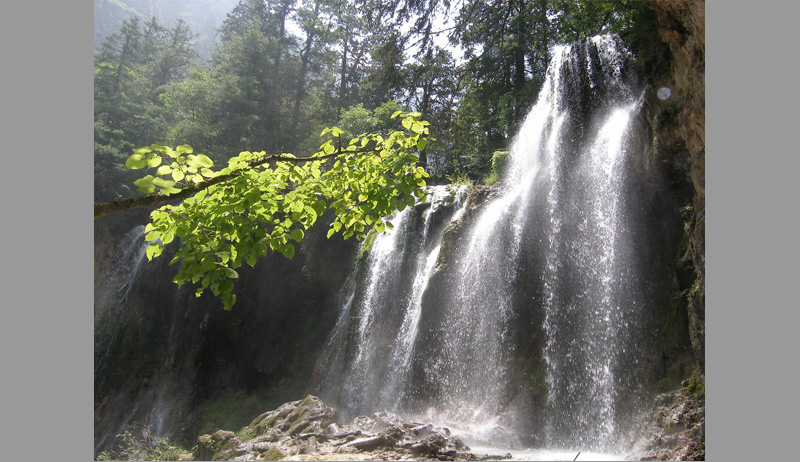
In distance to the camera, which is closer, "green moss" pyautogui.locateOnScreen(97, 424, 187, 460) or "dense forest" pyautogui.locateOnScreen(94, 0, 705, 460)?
"dense forest" pyautogui.locateOnScreen(94, 0, 705, 460)

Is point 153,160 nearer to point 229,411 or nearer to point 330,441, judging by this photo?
point 330,441

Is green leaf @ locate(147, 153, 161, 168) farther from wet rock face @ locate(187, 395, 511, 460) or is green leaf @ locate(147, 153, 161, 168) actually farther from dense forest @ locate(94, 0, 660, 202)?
dense forest @ locate(94, 0, 660, 202)

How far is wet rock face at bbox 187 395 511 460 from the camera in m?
6.31

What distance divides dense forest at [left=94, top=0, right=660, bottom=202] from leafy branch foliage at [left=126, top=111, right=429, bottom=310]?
7.34 metres

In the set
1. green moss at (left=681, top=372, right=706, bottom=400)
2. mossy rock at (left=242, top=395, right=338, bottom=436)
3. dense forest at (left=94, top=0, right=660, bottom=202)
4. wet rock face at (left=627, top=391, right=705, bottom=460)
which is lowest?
mossy rock at (left=242, top=395, right=338, bottom=436)

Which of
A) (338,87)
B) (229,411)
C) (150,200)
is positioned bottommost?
(229,411)

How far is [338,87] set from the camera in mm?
24438

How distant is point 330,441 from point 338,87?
1994cm

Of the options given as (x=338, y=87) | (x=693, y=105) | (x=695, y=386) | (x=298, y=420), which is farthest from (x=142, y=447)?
(x=338, y=87)

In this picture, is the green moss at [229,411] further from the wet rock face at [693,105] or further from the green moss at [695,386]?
the wet rock face at [693,105]

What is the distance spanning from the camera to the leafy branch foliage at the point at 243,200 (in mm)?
2707

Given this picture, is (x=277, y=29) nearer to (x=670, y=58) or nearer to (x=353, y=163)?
(x=670, y=58)

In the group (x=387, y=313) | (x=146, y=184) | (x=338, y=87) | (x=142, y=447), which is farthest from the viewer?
(x=338, y=87)

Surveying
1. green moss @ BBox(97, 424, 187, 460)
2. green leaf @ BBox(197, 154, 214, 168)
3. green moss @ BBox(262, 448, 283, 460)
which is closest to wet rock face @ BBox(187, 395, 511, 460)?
green moss @ BBox(262, 448, 283, 460)
